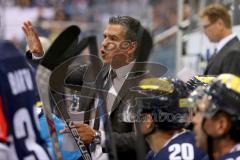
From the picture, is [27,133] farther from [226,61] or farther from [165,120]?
[226,61]

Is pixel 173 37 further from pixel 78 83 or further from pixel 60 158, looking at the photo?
pixel 60 158

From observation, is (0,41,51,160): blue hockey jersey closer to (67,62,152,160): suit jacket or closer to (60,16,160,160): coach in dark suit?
(60,16,160,160): coach in dark suit

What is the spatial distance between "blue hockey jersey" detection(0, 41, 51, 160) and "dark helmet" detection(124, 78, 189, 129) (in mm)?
861

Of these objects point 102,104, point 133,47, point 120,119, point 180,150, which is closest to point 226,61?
point 133,47

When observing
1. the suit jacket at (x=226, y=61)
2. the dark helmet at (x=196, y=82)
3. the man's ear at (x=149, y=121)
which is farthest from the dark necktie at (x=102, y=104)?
the suit jacket at (x=226, y=61)

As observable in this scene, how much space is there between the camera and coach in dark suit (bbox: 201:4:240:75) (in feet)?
20.7

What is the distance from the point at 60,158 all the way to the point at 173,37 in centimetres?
784

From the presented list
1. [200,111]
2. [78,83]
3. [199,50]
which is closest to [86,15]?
[199,50]

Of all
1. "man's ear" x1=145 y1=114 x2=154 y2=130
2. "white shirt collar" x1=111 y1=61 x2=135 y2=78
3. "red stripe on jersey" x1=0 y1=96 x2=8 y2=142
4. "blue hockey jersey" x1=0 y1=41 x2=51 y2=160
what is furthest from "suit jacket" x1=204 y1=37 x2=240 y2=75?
"red stripe on jersey" x1=0 y1=96 x2=8 y2=142

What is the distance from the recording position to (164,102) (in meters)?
4.16

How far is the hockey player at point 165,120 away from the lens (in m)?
4.01

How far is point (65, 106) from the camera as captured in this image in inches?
191

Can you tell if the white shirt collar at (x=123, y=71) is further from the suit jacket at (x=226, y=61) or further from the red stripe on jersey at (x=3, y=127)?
the suit jacket at (x=226, y=61)

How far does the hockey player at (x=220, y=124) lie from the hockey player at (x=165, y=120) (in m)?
0.46
